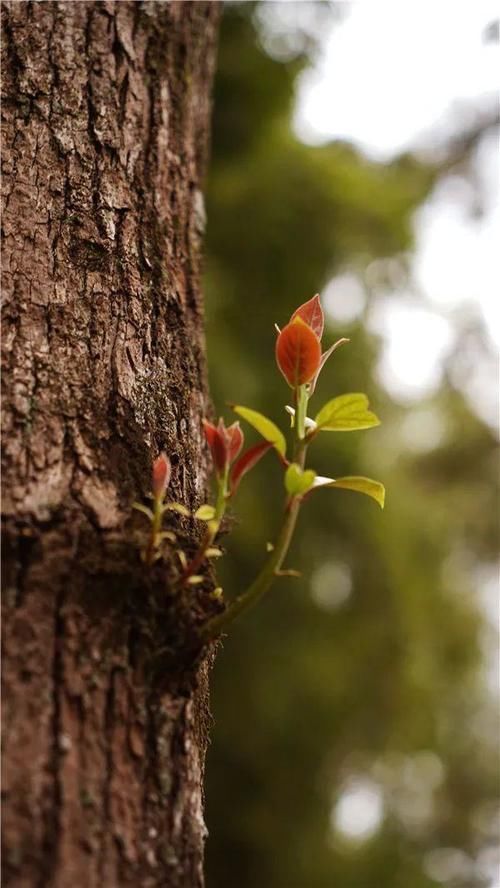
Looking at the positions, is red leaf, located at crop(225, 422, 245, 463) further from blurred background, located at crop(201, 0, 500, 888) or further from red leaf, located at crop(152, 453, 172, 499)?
blurred background, located at crop(201, 0, 500, 888)

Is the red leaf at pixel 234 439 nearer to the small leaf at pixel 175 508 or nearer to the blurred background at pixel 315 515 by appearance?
the small leaf at pixel 175 508

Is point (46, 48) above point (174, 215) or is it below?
above

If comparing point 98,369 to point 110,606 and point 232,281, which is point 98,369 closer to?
point 110,606

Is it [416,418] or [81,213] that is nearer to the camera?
[81,213]

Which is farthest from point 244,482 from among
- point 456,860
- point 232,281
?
point 456,860

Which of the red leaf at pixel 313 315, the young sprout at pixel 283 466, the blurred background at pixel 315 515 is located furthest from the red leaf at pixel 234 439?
the blurred background at pixel 315 515

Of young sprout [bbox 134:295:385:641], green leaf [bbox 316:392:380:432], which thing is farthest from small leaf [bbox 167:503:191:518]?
green leaf [bbox 316:392:380:432]

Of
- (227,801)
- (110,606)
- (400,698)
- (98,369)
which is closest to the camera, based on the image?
(110,606)
